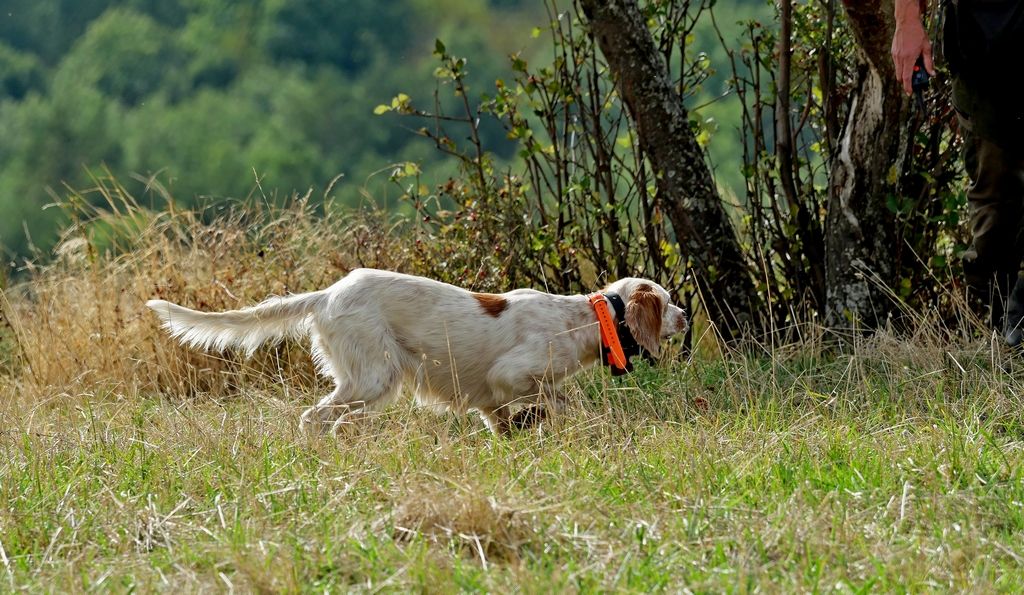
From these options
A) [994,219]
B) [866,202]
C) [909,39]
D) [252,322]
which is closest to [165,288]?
[252,322]

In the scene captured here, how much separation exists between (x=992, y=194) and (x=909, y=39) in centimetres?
79

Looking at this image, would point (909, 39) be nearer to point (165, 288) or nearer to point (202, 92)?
point (165, 288)

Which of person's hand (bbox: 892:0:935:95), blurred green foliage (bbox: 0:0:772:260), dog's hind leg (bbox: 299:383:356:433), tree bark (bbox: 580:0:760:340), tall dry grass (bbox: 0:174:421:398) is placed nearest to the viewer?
person's hand (bbox: 892:0:935:95)

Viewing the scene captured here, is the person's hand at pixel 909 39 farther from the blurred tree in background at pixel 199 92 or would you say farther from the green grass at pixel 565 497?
the blurred tree in background at pixel 199 92

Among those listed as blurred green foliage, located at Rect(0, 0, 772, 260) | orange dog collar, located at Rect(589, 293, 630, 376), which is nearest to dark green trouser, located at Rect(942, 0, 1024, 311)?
orange dog collar, located at Rect(589, 293, 630, 376)

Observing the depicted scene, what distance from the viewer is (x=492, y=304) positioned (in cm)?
469

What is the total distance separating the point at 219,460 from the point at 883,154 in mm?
3086

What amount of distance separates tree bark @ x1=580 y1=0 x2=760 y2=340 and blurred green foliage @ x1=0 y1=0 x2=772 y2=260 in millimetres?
26614

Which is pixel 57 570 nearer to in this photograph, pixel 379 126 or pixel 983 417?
pixel 983 417

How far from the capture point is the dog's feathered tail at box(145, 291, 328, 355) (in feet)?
14.9

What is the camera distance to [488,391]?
471 cm

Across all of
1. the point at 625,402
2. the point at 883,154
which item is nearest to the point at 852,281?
the point at 883,154

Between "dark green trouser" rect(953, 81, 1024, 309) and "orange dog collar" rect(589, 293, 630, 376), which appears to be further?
"orange dog collar" rect(589, 293, 630, 376)

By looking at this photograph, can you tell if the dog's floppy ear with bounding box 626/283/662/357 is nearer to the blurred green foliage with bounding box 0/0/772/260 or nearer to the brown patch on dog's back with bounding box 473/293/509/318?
the brown patch on dog's back with bounding box 473/293/509/318
